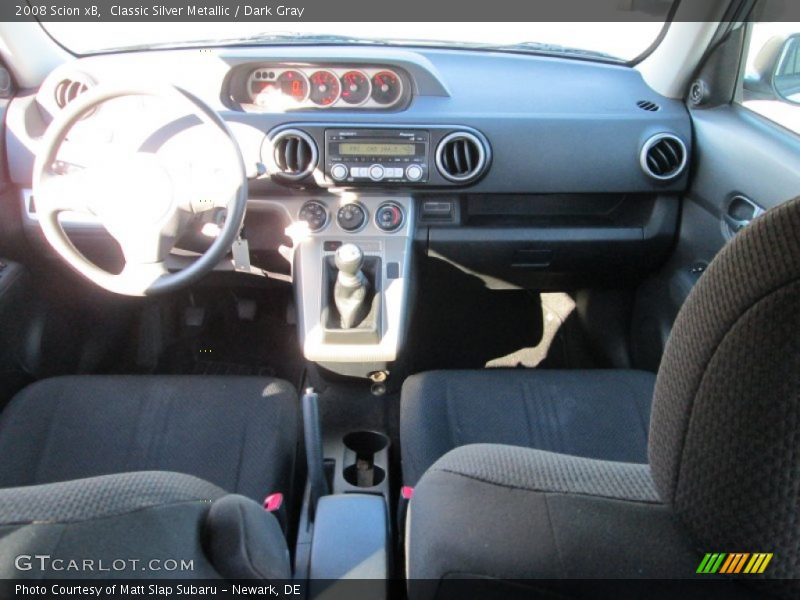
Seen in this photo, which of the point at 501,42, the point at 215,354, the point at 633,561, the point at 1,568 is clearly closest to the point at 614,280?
the point at 501,42

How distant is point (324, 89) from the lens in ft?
6.14

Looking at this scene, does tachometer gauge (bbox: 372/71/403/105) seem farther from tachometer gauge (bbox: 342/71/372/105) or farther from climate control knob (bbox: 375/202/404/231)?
climate control knob (bbox: 375/202/404/231)

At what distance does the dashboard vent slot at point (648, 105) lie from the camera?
192 cm

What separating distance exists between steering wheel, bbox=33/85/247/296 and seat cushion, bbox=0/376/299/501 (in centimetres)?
29

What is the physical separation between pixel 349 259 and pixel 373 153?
0.33 meters

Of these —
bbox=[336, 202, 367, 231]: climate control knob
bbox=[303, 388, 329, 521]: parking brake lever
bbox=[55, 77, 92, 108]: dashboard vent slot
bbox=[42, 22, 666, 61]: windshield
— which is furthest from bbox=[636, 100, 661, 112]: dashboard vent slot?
bbox=[55, 77, 92, 108]: dashboard vent slot

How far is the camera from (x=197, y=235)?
5.73 ft

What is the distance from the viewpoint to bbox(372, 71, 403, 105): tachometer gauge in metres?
1.87

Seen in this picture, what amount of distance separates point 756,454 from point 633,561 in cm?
18

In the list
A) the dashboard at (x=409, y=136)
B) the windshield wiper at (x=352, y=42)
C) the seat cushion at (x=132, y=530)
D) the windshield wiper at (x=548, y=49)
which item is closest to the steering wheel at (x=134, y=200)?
the dashboard at (x=409, y=136)

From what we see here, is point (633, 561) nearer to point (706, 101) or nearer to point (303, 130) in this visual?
point (303, 130)

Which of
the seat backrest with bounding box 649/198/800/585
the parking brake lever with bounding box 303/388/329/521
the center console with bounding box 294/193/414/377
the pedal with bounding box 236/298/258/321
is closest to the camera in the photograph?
the seat backrest with bounding box 649/198/800/585

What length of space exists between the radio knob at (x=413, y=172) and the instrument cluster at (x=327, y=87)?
0.60 feet

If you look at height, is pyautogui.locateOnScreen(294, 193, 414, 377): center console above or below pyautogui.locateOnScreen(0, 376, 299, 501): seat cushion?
above
